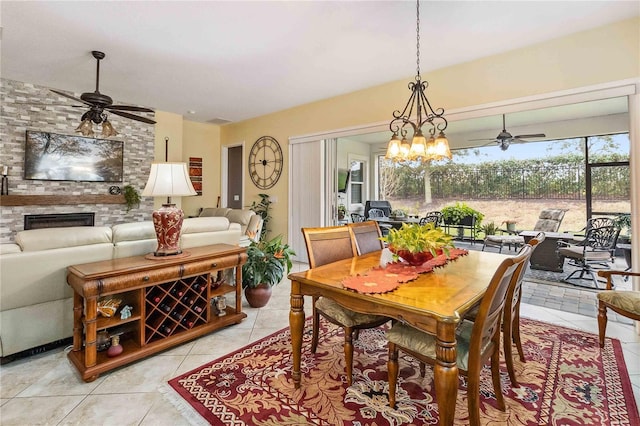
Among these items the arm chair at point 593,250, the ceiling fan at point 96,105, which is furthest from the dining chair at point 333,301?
the arm chair at point 593,250

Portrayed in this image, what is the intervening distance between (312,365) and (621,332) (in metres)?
2.74

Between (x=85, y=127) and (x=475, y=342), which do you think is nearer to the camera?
(x=475, y=342)

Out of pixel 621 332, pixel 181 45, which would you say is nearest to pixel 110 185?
pixel 181 45

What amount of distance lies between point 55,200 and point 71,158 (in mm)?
710

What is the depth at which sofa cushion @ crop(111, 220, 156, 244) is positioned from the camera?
94.4 inches

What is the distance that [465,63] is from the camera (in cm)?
353

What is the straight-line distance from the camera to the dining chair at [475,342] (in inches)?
52.3

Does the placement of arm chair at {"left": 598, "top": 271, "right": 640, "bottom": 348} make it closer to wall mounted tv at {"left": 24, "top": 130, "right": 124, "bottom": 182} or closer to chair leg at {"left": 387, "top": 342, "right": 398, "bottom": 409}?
chair leg at {"left": 387, "top": 342, "right": 398, "bottom": 409}

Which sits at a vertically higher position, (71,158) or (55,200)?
(71,158)

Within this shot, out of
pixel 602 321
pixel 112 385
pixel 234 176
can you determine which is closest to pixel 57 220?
pixel 234 176

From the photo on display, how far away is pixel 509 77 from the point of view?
325 cm

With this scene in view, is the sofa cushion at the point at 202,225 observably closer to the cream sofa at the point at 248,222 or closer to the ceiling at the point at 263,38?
the cream sofa at the point at 248,222

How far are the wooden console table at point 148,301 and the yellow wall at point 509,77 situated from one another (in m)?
2.88

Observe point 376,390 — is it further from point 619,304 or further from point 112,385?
point 619,304
